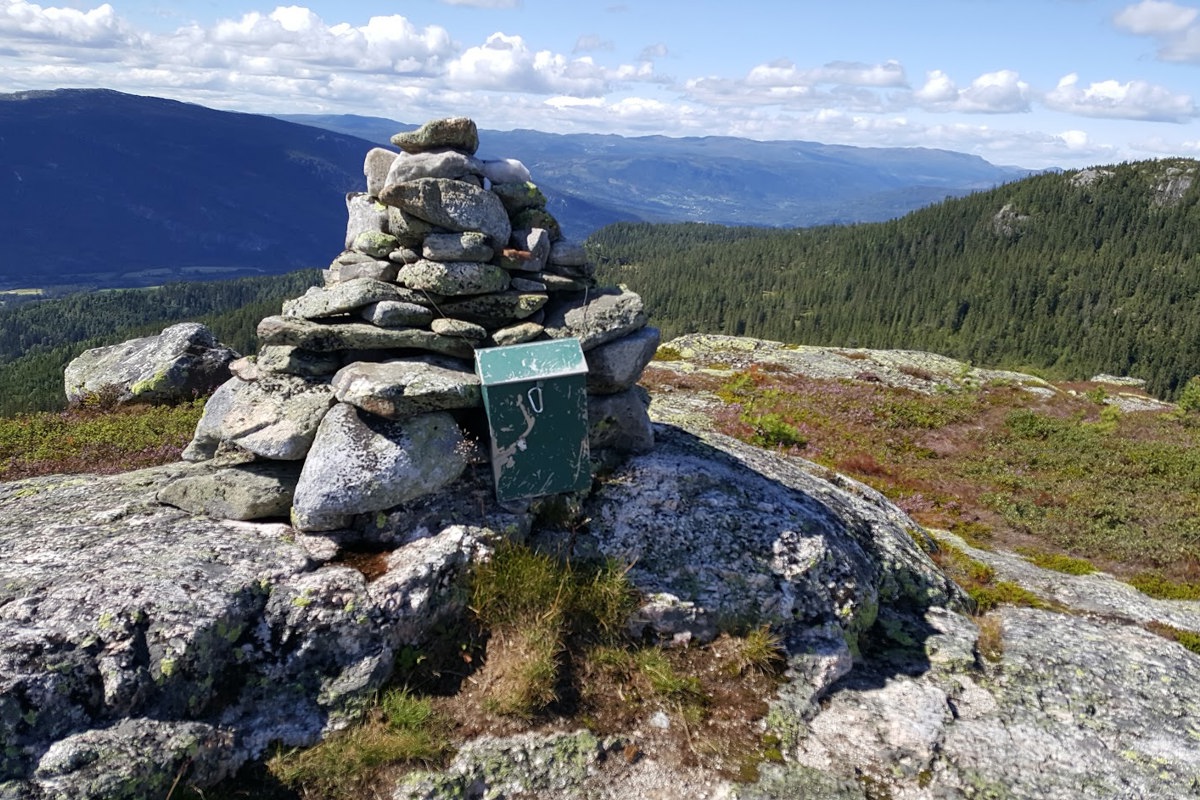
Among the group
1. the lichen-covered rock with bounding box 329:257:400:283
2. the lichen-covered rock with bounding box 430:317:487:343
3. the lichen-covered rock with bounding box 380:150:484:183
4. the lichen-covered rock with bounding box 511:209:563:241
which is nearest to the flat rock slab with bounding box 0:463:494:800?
the lichen-covered rock with bounding box 430:317:487:343

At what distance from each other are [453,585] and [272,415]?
13.0ft

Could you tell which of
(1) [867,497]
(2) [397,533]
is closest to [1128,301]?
(1) [867,497]

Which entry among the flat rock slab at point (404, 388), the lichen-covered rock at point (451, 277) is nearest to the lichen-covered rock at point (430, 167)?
the lichen-covered rock at point (451, 277)

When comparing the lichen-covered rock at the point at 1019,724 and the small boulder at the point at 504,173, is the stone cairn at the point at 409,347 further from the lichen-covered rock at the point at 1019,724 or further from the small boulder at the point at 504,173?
the lichen-covered rock at the point at 1019,724

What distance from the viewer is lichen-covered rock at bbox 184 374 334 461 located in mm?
10297

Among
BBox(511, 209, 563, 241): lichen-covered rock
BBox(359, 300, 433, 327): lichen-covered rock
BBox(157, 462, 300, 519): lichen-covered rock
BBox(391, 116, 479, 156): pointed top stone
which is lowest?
BBox(157, 462, 300, 519): lichen-covered rock

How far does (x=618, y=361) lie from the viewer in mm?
12273

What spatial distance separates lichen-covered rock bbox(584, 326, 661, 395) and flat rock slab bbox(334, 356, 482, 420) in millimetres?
2397

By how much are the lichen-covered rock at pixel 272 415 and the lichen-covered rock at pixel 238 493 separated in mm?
322

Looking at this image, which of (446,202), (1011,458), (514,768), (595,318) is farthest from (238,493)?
(1011,458)

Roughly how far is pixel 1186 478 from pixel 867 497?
58.6ft

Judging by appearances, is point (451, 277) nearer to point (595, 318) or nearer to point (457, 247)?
point (457, 247)

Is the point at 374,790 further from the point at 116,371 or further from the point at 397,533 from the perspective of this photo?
the point at 116,371

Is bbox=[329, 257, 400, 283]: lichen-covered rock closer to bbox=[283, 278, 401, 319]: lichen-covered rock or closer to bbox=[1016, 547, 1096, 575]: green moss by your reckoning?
bbox=[283, 278, 401, 319]: lichen-covered rock
